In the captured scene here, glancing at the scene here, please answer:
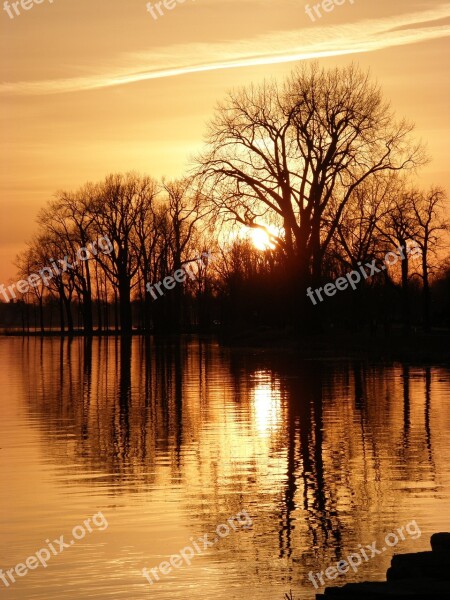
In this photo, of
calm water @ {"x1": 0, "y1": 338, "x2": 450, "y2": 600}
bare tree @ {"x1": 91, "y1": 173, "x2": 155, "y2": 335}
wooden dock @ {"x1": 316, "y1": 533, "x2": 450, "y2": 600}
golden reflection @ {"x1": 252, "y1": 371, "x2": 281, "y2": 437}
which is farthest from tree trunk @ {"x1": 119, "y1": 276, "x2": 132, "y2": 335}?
wooden dock @ {"x1": 316, "y1": 533, "x2": 450, "y2": 600}

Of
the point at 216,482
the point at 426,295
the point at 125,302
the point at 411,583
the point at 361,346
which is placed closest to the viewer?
the point at 411,583

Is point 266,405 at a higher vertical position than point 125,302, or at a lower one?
lower

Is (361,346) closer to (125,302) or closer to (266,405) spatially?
(266,405)

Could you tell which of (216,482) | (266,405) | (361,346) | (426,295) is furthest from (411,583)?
(426,295)

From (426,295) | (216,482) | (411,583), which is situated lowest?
(216,482)

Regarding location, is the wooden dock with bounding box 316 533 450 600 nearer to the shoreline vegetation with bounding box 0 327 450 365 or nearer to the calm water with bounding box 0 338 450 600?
the calm water with bounding box 0 338 450 600

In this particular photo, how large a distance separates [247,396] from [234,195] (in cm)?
3209

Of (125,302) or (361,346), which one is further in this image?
(125,302)

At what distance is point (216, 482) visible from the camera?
15852mm

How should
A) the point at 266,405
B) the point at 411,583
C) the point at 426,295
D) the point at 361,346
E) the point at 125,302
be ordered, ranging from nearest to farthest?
the point at 411,583
the point at 266,405
the point at 361,346
the point at 426,295
the point at 125,302

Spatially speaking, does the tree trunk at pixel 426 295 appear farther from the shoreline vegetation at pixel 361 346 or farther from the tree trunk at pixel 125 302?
the tree trunk at pixel 125 302

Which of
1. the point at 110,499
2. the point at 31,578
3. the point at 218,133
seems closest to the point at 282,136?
the point at 218,133

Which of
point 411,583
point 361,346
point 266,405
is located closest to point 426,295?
point 361,346

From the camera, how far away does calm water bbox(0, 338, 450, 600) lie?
35.3 feet
